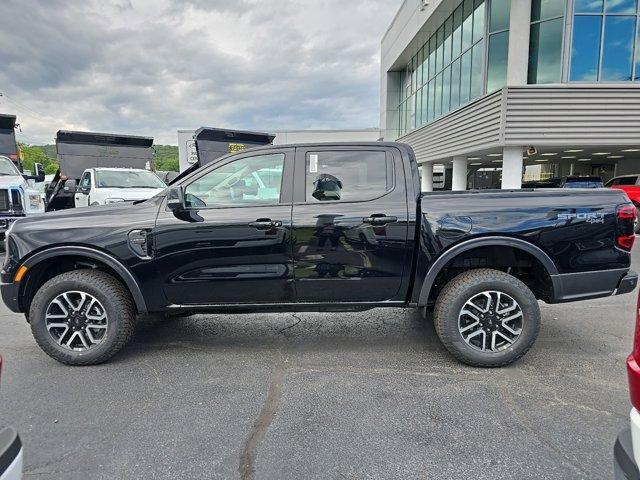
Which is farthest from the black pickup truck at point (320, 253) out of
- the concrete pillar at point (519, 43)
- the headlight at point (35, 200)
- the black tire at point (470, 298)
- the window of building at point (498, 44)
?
the window of building at point (498, 44)

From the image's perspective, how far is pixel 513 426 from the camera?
2570 mm

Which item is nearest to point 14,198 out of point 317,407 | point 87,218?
point 87,218

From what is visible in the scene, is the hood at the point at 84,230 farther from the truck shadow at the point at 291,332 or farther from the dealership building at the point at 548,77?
the dealership building at the point at 548,77

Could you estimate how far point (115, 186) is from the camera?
9.66 m

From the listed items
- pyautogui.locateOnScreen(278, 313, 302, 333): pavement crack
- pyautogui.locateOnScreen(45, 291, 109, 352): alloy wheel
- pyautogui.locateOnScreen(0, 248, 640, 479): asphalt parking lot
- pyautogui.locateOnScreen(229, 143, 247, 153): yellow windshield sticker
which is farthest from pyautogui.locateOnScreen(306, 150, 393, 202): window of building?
pyautogui.locateOnScreen(229, 143, 247, 153): yellow windshield sticker

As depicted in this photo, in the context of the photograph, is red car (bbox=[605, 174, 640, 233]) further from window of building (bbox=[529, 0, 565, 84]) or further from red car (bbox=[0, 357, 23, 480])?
red car (bbox=[0, 357, 23, 480])

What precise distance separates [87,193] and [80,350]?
7.86 metres

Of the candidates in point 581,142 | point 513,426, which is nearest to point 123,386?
point 513,426

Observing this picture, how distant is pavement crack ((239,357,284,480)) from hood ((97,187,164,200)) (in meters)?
6.97

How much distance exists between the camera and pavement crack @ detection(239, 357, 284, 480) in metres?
2.22

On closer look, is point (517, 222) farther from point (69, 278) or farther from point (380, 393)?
point (69, 278)

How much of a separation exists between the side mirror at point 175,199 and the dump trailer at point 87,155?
10.2 m

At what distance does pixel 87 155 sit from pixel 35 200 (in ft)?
12.0

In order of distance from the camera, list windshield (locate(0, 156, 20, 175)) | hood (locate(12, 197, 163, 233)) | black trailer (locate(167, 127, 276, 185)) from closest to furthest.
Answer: hood (locate(12, 197, 163, 233))
windshield (locate(0, 156, 20, 175))
black trailer (locate(167, 127, 276, 185))
